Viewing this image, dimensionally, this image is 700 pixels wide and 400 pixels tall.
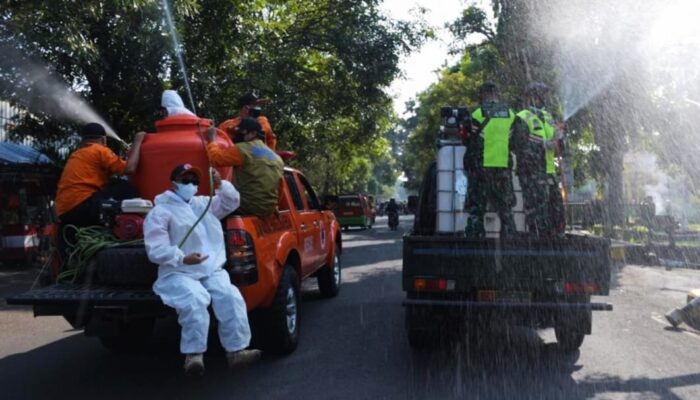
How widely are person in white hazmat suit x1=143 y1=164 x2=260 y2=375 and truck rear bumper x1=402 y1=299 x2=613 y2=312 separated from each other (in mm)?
1611

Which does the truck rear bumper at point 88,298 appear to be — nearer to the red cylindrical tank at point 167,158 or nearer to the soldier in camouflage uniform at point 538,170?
the red cylindrical tank at point 167,158

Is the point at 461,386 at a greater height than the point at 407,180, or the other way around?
the point at 407,180

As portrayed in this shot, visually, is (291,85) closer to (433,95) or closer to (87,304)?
(87,304)

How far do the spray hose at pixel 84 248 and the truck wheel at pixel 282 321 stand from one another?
1.34m

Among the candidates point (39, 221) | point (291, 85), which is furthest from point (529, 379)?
point (39, 221)

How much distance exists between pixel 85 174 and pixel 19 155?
13814 mm

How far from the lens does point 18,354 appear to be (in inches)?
270

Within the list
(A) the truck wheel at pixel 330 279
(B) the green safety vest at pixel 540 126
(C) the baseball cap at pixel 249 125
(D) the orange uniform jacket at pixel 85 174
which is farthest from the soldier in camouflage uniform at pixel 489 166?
(A) the truck wheel at pixel 330 279

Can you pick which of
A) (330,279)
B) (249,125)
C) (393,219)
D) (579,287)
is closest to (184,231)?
(249,125)

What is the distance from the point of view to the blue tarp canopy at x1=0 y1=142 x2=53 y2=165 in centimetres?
1659

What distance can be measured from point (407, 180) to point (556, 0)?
59.1 m

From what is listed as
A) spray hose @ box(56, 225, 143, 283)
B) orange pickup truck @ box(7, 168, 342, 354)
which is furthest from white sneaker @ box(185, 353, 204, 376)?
spray hose @ box(56, 225, 143, 283)

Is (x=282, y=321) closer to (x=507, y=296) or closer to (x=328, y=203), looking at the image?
(x=507, y=296)

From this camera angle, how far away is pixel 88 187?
6199 millimetres
